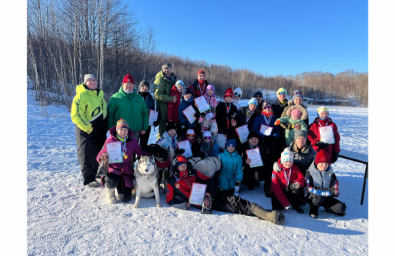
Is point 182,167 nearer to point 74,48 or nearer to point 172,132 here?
point 172,132

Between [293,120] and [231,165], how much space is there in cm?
174

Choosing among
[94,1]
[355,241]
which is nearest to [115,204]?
[355,241]

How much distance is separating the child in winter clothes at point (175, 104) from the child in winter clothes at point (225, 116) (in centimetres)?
105

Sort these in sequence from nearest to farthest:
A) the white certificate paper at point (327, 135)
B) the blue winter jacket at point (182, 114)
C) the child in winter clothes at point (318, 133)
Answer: the white certificate paper at point (327, 135) < the child in winter clothes at point (318, 133) < the blue winter jacket at point (182, 114)

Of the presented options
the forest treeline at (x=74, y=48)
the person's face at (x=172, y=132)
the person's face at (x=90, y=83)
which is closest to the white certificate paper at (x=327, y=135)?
the person's face at (x=172, y=132)

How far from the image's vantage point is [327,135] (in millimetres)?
4363

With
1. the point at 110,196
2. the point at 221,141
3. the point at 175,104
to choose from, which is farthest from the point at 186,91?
the point at 110,196

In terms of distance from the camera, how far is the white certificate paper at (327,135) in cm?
434

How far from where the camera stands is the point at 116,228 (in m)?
2.95

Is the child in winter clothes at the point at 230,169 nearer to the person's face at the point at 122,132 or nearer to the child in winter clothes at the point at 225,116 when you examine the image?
the child in winter clothes at the point at 225,116

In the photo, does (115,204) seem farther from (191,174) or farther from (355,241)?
(355,241)

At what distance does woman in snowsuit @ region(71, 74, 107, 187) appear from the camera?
3988 millimetres

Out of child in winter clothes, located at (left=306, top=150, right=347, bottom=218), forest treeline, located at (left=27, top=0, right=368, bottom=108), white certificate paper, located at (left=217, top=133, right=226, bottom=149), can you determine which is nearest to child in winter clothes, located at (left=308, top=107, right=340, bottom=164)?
child in winter clothes, located at (left=306, top=150, right=347, bottom=218)

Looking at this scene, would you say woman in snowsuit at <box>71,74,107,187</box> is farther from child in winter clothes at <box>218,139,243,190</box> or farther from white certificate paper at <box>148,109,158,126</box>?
child in winter clothes at <box>218,139,243,190</box>
